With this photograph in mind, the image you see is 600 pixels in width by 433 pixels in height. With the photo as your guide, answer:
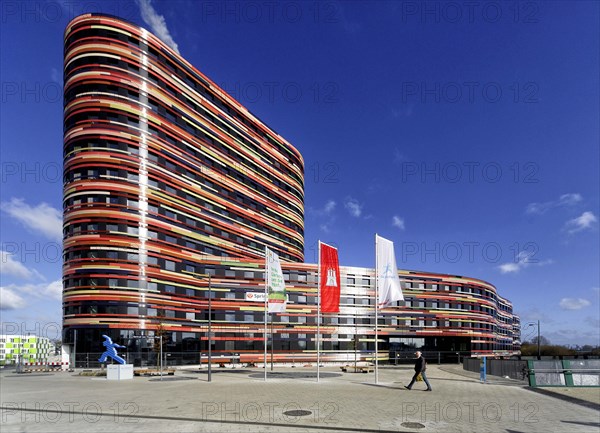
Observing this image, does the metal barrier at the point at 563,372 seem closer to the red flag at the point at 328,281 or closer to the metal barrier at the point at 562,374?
the metal barrier at the point at 562,374

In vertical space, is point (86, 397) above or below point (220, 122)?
below

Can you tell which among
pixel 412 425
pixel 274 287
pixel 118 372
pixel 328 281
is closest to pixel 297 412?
pixel 412 425

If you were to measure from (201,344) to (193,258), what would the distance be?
11.2 m

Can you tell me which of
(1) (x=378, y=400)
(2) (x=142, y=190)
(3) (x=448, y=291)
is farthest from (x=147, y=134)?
(3) (x=448, y=291)

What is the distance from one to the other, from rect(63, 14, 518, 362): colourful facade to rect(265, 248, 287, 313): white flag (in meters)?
26.2

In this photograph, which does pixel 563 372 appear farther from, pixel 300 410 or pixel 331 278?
pixel 300 410

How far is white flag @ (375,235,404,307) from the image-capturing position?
26.1 meters

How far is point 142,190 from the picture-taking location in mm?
54750

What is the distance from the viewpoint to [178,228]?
59.1m

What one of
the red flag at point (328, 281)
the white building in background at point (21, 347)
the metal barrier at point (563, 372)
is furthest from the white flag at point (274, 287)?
the white building in background at point (21, 347)

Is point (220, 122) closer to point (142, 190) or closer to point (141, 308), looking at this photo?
point (142, 190)

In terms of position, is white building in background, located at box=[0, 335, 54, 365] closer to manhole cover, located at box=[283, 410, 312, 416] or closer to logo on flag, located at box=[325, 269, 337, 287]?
logo on flag, located at box=[325, 269, 337, 287]

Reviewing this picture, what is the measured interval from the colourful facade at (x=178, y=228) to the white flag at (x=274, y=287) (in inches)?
1030

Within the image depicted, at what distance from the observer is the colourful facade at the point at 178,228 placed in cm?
5191
